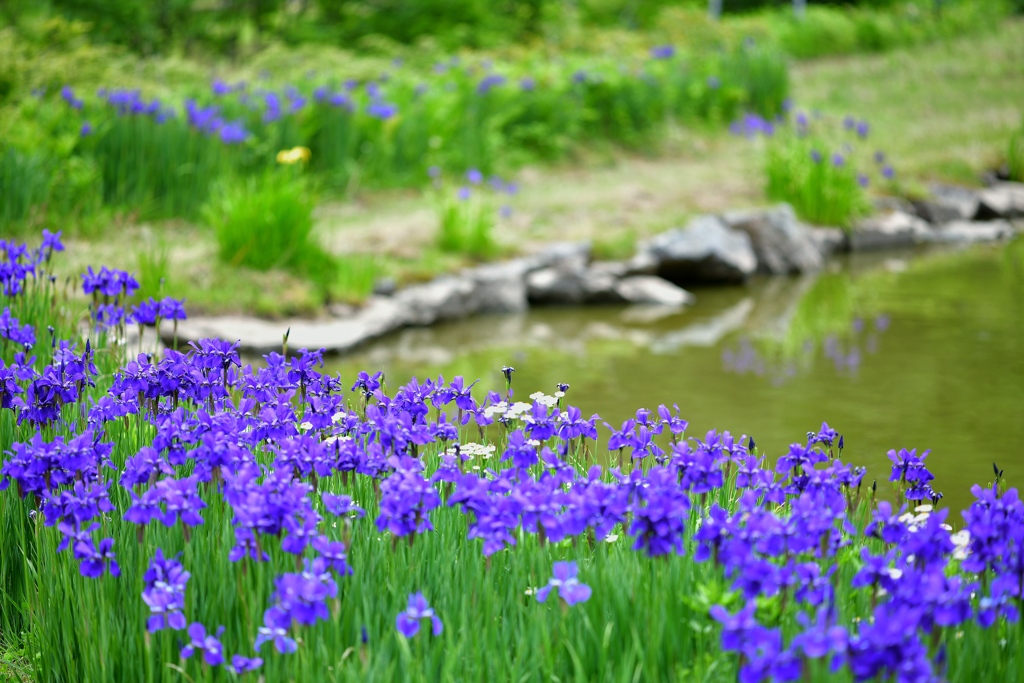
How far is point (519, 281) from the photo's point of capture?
752 cm

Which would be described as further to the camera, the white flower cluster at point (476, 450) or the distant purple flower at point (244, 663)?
the white flower cluster at point (476, 450)

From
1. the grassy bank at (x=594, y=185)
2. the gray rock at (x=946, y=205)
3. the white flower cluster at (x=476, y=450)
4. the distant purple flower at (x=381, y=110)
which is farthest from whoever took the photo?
the gray rock at (x=946, y=205)

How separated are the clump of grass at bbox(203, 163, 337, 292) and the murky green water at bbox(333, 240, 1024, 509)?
2.62 feet

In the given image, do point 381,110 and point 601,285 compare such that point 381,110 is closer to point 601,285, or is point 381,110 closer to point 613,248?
point 613,248

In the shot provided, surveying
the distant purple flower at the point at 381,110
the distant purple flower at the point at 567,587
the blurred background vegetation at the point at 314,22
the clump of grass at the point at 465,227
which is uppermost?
the blurred background vegetation at the point at 314,22

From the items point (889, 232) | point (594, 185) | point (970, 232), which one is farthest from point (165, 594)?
point (970, 232)

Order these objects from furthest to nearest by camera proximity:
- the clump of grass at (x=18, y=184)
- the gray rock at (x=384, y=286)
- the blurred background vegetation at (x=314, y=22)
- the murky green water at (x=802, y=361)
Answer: the blurred background vegetation at (x=314, y=22) < the gray rock at (x=384, y=286) < the clump of grass at (x=18, y=184) < the murky green water at (x=802, y=361)

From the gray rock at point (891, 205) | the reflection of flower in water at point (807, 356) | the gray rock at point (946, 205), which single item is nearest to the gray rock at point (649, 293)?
the reflection of flower in water at point (807, 356)

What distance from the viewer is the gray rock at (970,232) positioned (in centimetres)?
1032

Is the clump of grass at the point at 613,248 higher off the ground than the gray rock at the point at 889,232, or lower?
higher

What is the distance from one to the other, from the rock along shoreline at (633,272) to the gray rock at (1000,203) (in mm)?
437

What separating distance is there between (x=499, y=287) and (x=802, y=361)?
92.0 inches

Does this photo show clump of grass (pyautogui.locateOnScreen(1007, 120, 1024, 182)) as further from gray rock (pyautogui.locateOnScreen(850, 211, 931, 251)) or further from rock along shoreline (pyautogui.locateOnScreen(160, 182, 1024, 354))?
gray rock (pyautogui.locateOnScreen(850, 211, 931, 251))

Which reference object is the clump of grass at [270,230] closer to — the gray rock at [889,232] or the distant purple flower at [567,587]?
the distant purple flower at [567,587]
